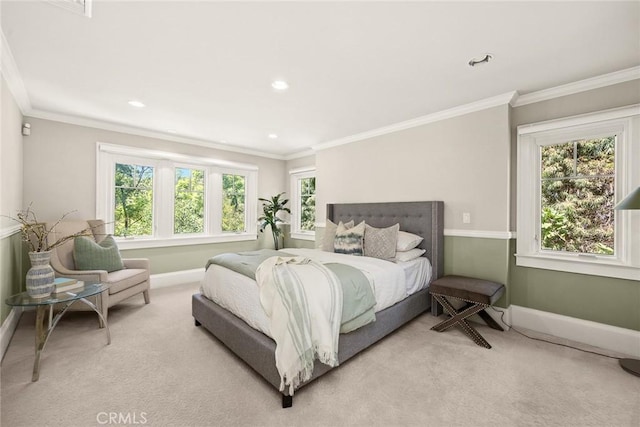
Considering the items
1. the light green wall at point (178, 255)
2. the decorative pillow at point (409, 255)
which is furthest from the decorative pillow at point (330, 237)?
the light green wall at point (178, 255)

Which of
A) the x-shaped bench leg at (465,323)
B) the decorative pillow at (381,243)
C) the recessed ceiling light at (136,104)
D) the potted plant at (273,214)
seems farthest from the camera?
the potted plant at (273,214)

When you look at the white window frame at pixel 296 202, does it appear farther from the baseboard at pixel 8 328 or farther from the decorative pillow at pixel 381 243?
the baseboard at pixel 8 328

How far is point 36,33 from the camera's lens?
6.45ft

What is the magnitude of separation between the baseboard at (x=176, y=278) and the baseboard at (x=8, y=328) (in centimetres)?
153

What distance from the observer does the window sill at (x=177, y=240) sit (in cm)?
414

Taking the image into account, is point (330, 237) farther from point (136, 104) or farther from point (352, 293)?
point (136, 104)

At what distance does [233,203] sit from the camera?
542 centimetres

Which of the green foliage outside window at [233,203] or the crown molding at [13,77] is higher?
the crown molding at [13,77]

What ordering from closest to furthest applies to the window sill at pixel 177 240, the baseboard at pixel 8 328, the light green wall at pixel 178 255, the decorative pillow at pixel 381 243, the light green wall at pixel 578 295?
the baseboard at pixel 8 328, the light green wall at pixel 578 295, the decorative pillow at pixel 381 243, the window sill at pixel 177 240, the light green wall at pixel 178 255

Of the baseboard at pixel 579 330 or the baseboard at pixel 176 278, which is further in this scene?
the baseboard at pixel 176 278

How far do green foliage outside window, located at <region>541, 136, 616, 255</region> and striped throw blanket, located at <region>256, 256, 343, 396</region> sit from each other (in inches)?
97.0

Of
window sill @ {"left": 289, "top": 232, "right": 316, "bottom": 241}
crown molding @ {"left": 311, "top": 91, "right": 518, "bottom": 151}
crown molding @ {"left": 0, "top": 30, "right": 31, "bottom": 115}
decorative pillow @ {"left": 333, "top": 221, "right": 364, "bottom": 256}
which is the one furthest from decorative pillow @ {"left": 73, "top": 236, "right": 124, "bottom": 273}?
crown molding @ {"left": 311, "top": 91, "right": 518, "bottom": 151}

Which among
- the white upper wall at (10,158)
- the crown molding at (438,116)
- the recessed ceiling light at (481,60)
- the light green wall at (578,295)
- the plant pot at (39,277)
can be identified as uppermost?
the recessed ceiling light at (481,60)

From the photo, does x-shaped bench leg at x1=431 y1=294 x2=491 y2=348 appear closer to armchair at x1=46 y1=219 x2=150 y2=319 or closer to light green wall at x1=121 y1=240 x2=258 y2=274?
armchair at x1=46 y1=219 x2=150 y2=319
